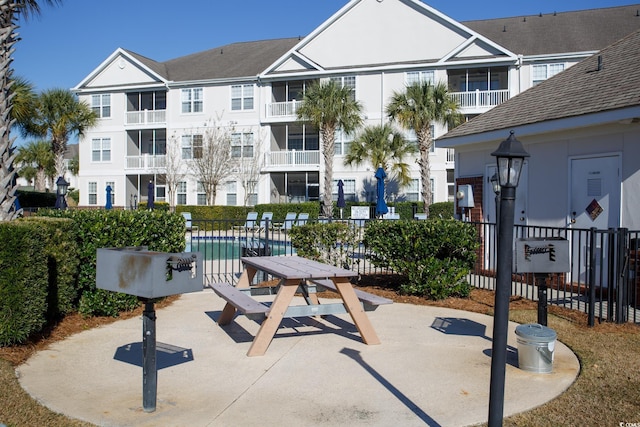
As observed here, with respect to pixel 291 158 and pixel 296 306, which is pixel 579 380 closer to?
pixel 296 306

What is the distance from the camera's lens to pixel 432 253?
379 inches

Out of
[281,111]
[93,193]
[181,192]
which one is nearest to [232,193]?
[181,192]

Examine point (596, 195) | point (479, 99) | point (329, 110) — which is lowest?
point (596, 195)

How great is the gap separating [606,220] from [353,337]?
5618mm

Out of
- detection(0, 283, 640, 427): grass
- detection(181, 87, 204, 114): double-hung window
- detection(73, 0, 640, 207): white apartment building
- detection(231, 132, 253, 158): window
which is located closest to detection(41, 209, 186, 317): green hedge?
detection(0, 283, 640, 427): grass

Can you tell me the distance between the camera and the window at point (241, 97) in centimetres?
3706

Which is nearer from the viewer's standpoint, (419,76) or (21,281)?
(21,281)

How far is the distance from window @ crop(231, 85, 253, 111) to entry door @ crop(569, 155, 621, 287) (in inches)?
1124

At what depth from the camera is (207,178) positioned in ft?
120

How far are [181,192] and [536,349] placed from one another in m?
35.6

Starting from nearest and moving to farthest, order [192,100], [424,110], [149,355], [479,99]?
[149,355] < [424,110] < [479,99] < [192,100]

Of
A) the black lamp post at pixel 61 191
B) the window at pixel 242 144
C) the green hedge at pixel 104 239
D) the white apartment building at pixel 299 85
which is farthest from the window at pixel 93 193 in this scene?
the green hedge at pixel 104 239

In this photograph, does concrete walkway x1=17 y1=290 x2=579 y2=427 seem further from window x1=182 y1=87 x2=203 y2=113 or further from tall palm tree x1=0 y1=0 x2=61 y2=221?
window x1=182 y1=87 x2=203 y2=113

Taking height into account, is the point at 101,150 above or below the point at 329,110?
below
